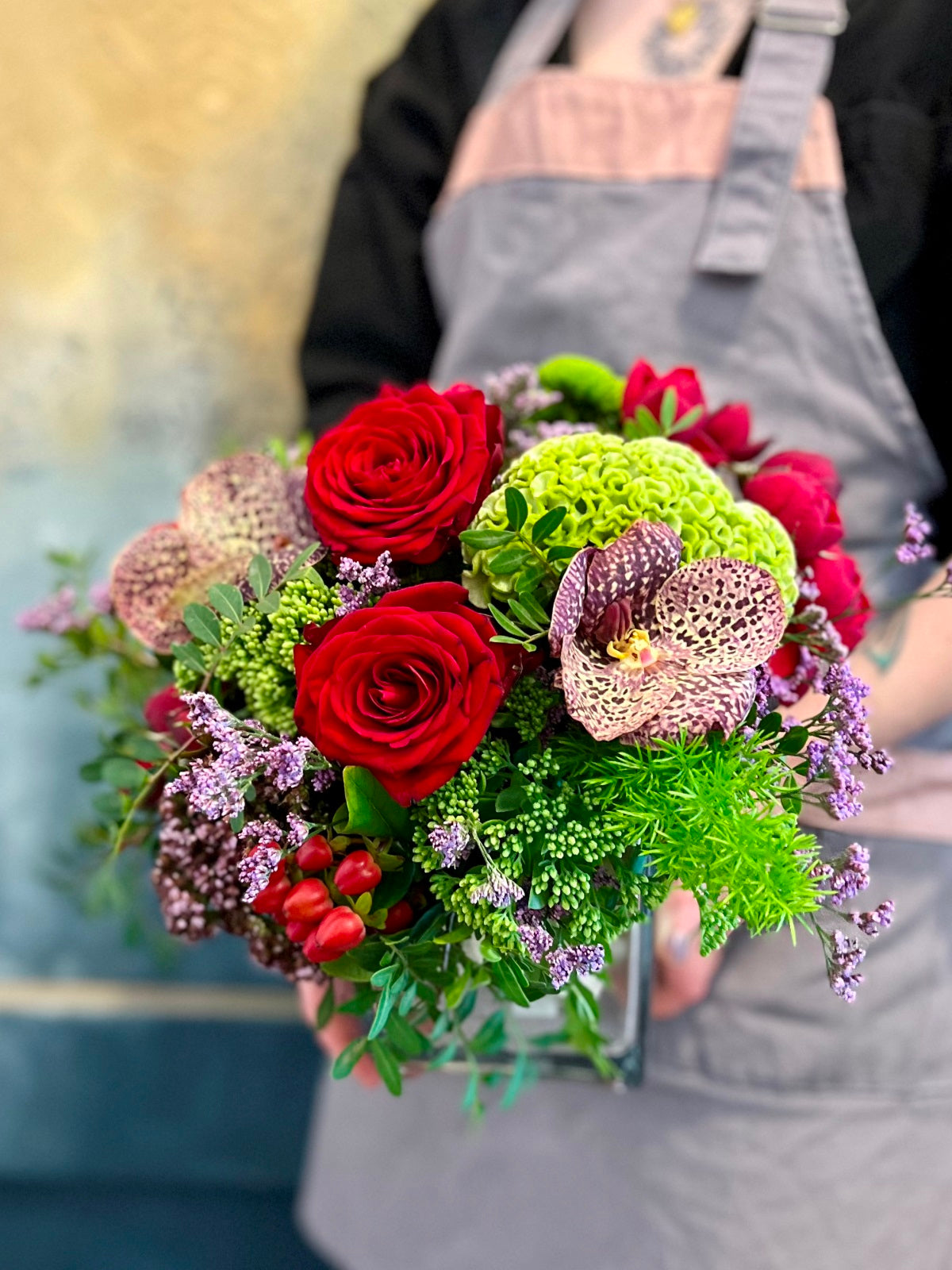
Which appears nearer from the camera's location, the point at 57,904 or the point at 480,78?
the point at 480,78

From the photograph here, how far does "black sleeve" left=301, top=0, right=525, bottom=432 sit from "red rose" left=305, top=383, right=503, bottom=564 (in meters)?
0.38

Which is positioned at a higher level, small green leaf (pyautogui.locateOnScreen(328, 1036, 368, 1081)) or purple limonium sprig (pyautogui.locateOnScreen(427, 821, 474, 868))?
purple limonium sprig (pyautogui.locateOnScreen(427, 821, 474, 868))

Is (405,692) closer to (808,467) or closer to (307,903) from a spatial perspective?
(307,903)

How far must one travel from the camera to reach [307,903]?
13.5 inches

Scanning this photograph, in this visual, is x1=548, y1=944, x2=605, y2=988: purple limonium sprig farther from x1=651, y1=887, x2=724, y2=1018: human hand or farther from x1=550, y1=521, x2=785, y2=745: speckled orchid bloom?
x1=651, y1=887, x2=724, y2=1018: human hand

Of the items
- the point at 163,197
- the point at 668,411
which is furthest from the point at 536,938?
the point at 163,197

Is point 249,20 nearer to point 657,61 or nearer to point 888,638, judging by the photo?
point 657,61

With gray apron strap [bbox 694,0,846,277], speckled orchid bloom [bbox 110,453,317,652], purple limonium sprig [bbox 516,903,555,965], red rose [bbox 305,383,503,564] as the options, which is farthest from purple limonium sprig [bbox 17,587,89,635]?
gray apron strap [bbox 694,0,846,277]


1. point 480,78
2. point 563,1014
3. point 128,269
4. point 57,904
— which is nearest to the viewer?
point 563,1014

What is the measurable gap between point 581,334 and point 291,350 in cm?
33

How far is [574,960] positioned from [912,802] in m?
0.33

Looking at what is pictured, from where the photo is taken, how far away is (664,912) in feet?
1.77

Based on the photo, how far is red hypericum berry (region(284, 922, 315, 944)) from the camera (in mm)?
346

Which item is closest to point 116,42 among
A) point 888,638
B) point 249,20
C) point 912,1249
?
point 249,20
